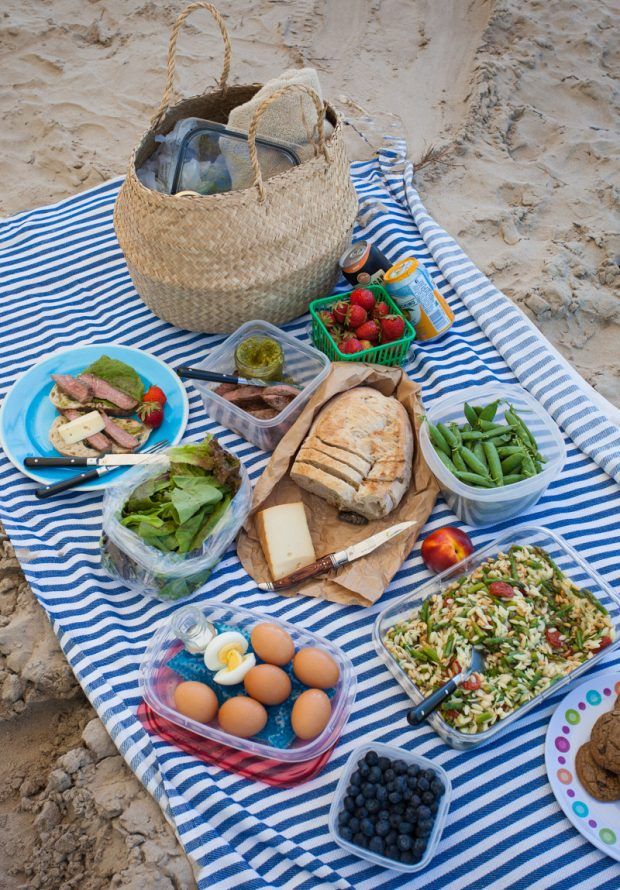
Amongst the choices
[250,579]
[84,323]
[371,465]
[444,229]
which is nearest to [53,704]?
[250,579]

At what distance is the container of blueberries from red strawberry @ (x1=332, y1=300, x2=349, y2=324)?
1.51 m

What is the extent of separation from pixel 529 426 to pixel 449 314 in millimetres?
631

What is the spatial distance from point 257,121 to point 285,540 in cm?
134

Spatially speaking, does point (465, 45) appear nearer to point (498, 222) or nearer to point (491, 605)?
point (498, 222)

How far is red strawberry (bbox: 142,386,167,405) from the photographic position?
253cm

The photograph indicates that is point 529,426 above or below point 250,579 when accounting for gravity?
above

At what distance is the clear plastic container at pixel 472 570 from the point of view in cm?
177

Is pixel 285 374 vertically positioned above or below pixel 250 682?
above

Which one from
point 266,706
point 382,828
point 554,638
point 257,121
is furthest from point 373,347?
point 382,828

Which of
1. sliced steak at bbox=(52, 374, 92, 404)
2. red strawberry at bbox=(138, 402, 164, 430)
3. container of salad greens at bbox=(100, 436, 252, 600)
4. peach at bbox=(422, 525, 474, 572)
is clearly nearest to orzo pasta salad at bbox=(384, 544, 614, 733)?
peach at bbox=(422, 525, 474, 572)

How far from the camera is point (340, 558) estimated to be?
6.86 feet

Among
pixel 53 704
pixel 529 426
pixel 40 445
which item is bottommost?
pixel 53 704

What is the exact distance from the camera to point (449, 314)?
9.04 ft

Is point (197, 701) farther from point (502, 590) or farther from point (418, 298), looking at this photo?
point (418, 298)
